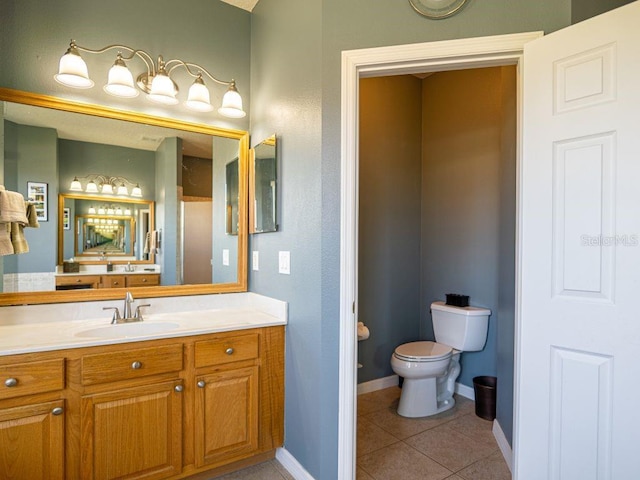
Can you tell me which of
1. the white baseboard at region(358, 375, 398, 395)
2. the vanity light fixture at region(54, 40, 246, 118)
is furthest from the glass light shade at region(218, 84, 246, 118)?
the white baseboard at region(358, 375, 398, 395)

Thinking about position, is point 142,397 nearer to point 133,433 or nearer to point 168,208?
point 133,433

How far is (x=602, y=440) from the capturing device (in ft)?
4.37

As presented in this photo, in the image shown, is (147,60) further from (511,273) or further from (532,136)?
(511,273)

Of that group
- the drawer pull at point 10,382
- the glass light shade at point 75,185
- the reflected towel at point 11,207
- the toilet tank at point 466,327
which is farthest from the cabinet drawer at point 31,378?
the toilet tank at point 466,327

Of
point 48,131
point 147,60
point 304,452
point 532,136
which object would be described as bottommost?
point 304,452

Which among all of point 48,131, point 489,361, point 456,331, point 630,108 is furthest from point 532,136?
point 48,131

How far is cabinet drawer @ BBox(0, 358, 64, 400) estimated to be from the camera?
4.77ft

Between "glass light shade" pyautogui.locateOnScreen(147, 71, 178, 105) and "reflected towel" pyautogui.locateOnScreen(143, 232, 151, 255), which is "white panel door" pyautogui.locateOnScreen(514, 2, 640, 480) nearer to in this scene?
"glass light shade" pyautogui.locateOnScreen(147, 71, 178, 105)

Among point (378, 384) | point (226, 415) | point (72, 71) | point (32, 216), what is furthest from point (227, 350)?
point (378, 384)

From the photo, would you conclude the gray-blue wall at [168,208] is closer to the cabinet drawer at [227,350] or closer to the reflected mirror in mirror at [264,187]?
the reflected mirror in mirror at [264,187]

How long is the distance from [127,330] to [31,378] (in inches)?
19.2

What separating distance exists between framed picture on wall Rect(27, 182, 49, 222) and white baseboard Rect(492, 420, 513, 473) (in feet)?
9.14

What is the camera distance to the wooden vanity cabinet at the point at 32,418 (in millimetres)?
1461

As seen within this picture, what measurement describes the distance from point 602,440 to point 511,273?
1016 mm
